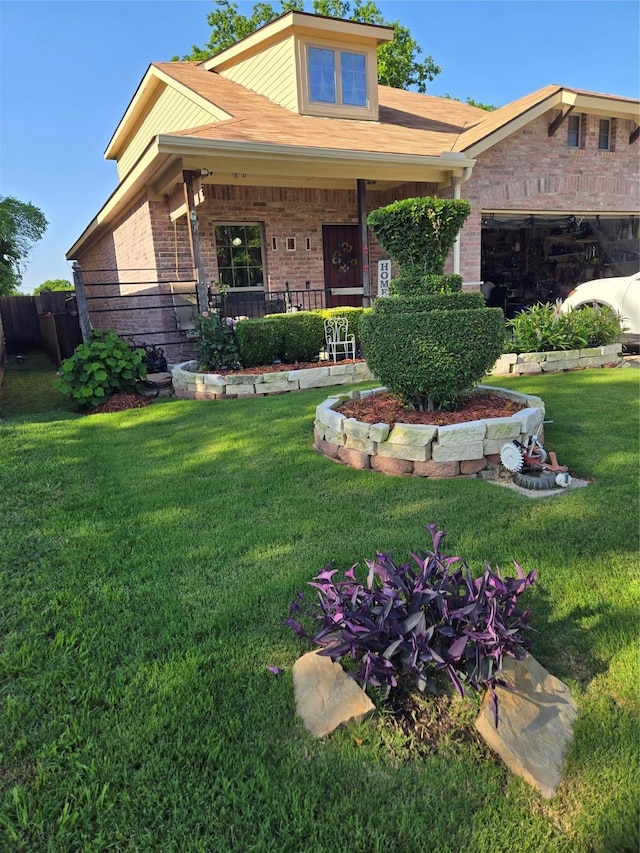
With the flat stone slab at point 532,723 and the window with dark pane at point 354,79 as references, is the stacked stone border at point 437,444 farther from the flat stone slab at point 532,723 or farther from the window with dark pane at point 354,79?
the window with dark pane at point 354,79

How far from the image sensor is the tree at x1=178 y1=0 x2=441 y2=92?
2289cm

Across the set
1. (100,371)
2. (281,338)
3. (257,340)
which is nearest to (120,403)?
(100,371)

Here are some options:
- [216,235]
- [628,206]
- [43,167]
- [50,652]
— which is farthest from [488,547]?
[43,167]

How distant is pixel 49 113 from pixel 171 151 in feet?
14.6

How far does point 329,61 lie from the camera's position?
425 inches

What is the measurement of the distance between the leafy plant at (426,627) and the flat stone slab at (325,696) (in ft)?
0.16

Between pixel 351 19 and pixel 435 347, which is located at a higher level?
pixel 351 19

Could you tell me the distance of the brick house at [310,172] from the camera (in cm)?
873

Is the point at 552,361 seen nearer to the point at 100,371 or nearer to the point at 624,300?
the point at 624,300

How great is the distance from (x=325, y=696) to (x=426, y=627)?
1.34 feet

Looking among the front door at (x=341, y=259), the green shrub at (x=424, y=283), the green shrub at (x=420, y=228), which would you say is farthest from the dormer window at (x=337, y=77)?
the green shrub at (x=424, y=283)

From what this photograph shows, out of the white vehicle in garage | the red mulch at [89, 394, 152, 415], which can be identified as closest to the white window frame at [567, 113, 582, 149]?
the white vehicle in garage

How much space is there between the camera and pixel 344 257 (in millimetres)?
11391

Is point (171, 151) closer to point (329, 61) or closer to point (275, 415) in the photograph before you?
point (275, 415)
